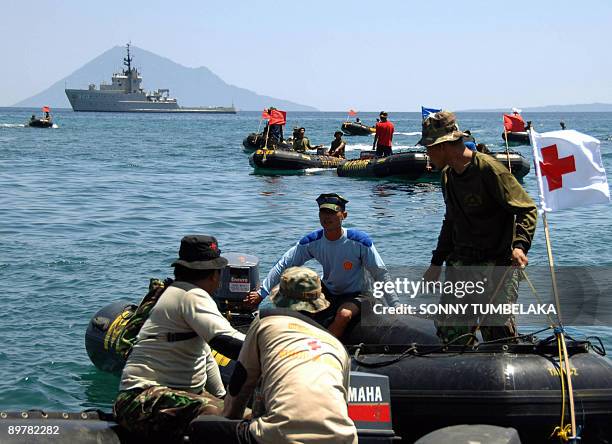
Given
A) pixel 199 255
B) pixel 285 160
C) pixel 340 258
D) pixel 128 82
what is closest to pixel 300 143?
pixel 285 160

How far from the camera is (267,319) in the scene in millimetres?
4137

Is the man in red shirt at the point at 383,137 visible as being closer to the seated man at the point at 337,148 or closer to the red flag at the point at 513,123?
the seated man at the point at 337,148

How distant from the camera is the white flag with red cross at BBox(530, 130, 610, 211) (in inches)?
237

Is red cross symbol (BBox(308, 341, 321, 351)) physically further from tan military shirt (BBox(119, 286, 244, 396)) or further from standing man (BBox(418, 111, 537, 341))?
standing man (BBox(418, 111, 537, 341))

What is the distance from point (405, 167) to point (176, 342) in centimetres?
2063

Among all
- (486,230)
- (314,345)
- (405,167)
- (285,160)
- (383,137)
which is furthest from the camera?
(285,160)

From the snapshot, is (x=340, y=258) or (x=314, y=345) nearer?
(x=314, y=345)

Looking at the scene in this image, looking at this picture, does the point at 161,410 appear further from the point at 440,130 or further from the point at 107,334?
the point at 107,334

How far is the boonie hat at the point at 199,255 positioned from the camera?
4.87m

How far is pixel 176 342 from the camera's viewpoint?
486cm

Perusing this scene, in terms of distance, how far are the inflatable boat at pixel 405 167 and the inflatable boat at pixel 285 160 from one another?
1.65 m

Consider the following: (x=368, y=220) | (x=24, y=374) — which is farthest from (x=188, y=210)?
(x=24, y=374)

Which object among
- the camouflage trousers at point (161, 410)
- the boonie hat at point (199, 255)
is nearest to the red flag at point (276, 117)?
the boonie hat at point (199, 255)

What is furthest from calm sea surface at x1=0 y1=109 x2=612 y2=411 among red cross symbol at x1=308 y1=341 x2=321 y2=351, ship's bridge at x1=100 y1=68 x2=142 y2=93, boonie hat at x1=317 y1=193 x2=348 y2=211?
ship's bridge at x1=100 y1=68 x2=142 y2=93
